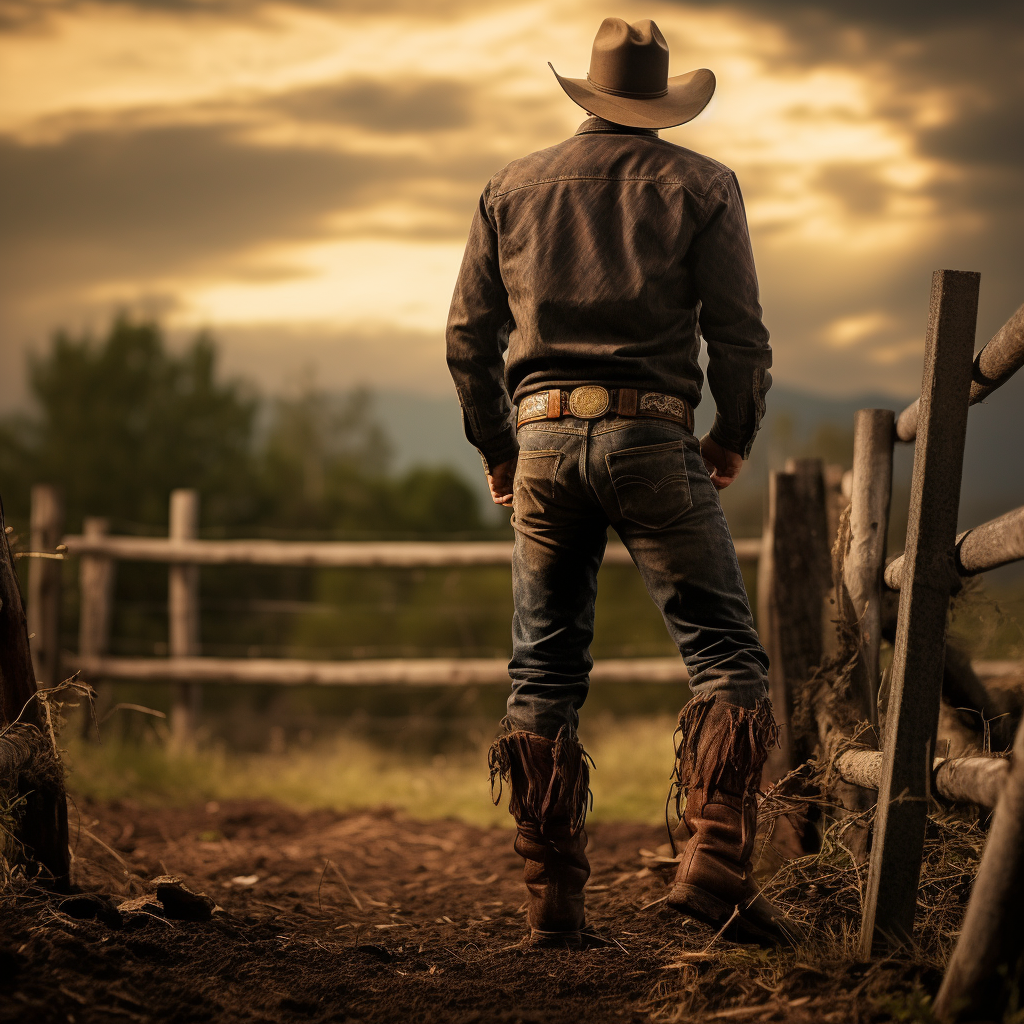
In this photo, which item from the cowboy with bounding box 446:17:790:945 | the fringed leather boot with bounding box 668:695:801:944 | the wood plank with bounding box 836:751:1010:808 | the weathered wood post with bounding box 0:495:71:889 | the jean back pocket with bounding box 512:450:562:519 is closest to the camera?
the wood plank with bounding box 836:751:1010:808

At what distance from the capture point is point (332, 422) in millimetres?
35000

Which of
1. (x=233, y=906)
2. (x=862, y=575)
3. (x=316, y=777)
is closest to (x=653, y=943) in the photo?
(x=862, y=575)

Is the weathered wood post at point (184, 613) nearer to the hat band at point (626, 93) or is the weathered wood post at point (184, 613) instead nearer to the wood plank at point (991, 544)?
the hat band at point (626, 93)

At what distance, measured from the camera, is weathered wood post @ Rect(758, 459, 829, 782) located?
116 inches

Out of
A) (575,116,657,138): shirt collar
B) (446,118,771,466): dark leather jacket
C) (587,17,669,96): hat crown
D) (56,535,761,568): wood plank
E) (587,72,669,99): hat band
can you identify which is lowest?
(56,535,761,568): wood plank

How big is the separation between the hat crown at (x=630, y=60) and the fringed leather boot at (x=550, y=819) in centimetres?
156

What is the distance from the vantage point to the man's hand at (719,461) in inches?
96.7

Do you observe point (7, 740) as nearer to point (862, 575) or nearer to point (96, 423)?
point (862, 575)

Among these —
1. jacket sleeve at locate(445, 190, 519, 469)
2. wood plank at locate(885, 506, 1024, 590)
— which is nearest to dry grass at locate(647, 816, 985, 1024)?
wood plank at locate(885, 506, 1024, 590)

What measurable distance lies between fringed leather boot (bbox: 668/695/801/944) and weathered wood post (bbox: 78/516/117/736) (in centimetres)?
488

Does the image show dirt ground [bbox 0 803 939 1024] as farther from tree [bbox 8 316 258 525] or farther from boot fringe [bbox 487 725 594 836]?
tree [bbox 8 316 258 525]

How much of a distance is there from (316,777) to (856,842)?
3806 mm

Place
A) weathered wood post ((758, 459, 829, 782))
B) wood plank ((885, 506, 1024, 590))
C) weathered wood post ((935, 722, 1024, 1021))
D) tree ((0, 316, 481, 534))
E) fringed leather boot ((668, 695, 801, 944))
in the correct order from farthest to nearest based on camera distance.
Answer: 1. tree ((0, 316, 481, 534))
2. weathered wood post ((758, 459, 829, 782))
3. fringed leather boot ((668, 695, 801, 944))
4. wood plank ((885, 506, 1024, 590))
5. weathered wood post ((935, 722, 1024, 1021))

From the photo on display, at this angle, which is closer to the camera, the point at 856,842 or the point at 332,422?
the point at 856,842
